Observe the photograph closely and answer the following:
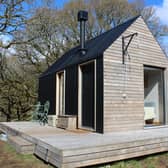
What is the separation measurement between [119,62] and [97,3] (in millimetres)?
10444

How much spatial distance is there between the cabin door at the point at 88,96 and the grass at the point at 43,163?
1879 millimetres

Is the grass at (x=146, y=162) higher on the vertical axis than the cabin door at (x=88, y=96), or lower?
lower

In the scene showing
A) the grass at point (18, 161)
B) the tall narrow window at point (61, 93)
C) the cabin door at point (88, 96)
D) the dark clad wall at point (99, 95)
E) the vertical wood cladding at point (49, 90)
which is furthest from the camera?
the vertical wood cladding at point (49, 90)

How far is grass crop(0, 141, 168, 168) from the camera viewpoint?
3.78 m

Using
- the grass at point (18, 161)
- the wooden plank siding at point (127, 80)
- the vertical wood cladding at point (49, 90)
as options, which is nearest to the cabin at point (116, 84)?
the wooden plank siding at point (127, 80)

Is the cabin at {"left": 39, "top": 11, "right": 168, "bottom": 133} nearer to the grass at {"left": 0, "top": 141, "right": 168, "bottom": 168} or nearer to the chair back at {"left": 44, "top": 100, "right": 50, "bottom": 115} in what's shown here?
the chair back at {"left": 44, "top": 100, "right": 50, "bottom": 115}

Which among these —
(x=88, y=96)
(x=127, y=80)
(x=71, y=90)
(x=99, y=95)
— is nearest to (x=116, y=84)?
(x=127, y=80)

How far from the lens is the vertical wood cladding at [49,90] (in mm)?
8375

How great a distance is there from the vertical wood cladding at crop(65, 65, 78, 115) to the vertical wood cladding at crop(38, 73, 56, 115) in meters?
1.24

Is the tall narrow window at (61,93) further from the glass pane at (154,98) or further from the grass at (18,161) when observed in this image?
the grass at (18,161)

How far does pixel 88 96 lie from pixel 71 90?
3.26ft

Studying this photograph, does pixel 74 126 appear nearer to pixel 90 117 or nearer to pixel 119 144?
pixel 90 117

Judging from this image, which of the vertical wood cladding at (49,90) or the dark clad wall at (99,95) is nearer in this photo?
the dark clad wall at (99,95)

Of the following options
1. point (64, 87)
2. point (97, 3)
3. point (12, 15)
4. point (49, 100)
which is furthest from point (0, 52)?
point (97, 3)
